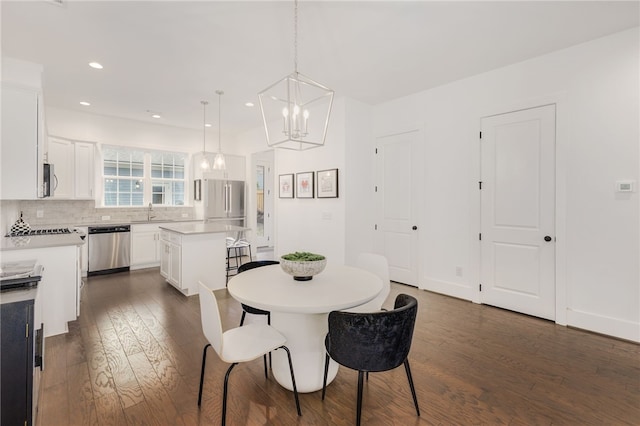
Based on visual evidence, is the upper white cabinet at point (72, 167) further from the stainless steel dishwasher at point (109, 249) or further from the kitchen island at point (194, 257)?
the kitchen island at point (194, 257)

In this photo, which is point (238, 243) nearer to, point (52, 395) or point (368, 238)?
point (368, 238)

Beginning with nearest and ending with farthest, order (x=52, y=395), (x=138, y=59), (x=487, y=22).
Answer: (x=52, y=395) → (x=487, y=22) → (x=138, y=59)

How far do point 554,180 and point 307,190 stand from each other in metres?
3.38

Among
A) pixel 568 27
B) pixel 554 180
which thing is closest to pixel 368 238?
pixel 554 180

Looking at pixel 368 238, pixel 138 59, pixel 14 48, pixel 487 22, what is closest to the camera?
pixel 487 22

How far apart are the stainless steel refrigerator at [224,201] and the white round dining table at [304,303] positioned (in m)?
4.51

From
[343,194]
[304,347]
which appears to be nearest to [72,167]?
[343,194]

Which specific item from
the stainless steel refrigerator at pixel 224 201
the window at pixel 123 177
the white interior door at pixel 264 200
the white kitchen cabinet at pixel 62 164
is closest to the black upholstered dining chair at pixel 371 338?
the stainless steel refrigerator at pixel 224 201

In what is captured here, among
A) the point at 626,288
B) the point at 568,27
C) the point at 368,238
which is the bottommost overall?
the point at 626,288

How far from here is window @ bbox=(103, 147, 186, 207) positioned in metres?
5.75

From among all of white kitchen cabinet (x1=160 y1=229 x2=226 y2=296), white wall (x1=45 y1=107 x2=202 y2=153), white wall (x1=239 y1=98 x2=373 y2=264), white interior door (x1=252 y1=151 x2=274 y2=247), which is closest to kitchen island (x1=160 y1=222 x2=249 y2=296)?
white kitchen cabinet (x1=160 y1=229 x2=226 y2=296)

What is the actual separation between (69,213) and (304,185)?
4205 millimetres

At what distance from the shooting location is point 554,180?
3158 millimetres

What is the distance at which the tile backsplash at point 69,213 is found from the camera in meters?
4.80
